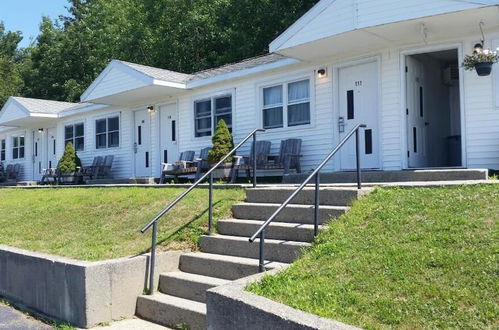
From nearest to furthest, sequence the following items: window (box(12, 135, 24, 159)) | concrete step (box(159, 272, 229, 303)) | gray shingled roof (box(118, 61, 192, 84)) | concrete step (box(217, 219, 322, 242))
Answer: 1. concrete step (box(159, 272, 229, 303))
2. concrete step (box(217, 219, 322, 242))
3. gray shingled roof (box(118, 61, 192, 84))
4. window (box(12, 135, 24, 159))

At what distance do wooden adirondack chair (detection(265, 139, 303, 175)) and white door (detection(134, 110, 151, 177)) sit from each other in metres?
5.70

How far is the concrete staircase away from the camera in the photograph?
18.4 feet

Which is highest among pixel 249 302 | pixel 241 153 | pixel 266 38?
pixel 266 38

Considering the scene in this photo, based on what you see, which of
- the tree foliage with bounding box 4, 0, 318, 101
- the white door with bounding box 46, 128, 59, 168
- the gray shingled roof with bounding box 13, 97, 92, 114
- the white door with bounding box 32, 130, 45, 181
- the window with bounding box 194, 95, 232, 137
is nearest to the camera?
the window with bounding box 194, 95, 232, 137

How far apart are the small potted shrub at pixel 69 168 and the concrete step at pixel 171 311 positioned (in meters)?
12.8

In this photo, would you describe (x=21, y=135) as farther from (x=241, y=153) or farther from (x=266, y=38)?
(x=241, y=153)

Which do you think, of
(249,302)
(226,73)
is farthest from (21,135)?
(249,302)

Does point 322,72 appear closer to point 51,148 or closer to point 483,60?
point 483,60

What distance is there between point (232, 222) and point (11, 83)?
38.9 m

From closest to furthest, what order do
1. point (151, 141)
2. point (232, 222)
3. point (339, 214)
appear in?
1. point (339, 214)
2. point (232, 222)
3. point (151, 141)

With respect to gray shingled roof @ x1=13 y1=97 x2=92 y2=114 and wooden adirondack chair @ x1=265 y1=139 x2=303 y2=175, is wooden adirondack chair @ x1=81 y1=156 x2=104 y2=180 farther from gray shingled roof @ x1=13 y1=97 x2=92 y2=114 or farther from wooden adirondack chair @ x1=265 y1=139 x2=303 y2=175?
wooden adirondack chair @ x1=265 y1=139 x2=303 y2=175

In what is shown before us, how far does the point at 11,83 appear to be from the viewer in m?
40.1

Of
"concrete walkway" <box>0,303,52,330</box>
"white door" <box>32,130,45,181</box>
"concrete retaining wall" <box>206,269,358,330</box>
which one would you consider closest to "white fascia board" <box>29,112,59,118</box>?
"white door" <box>32,130,45,181</box>

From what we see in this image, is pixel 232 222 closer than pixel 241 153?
Yes
